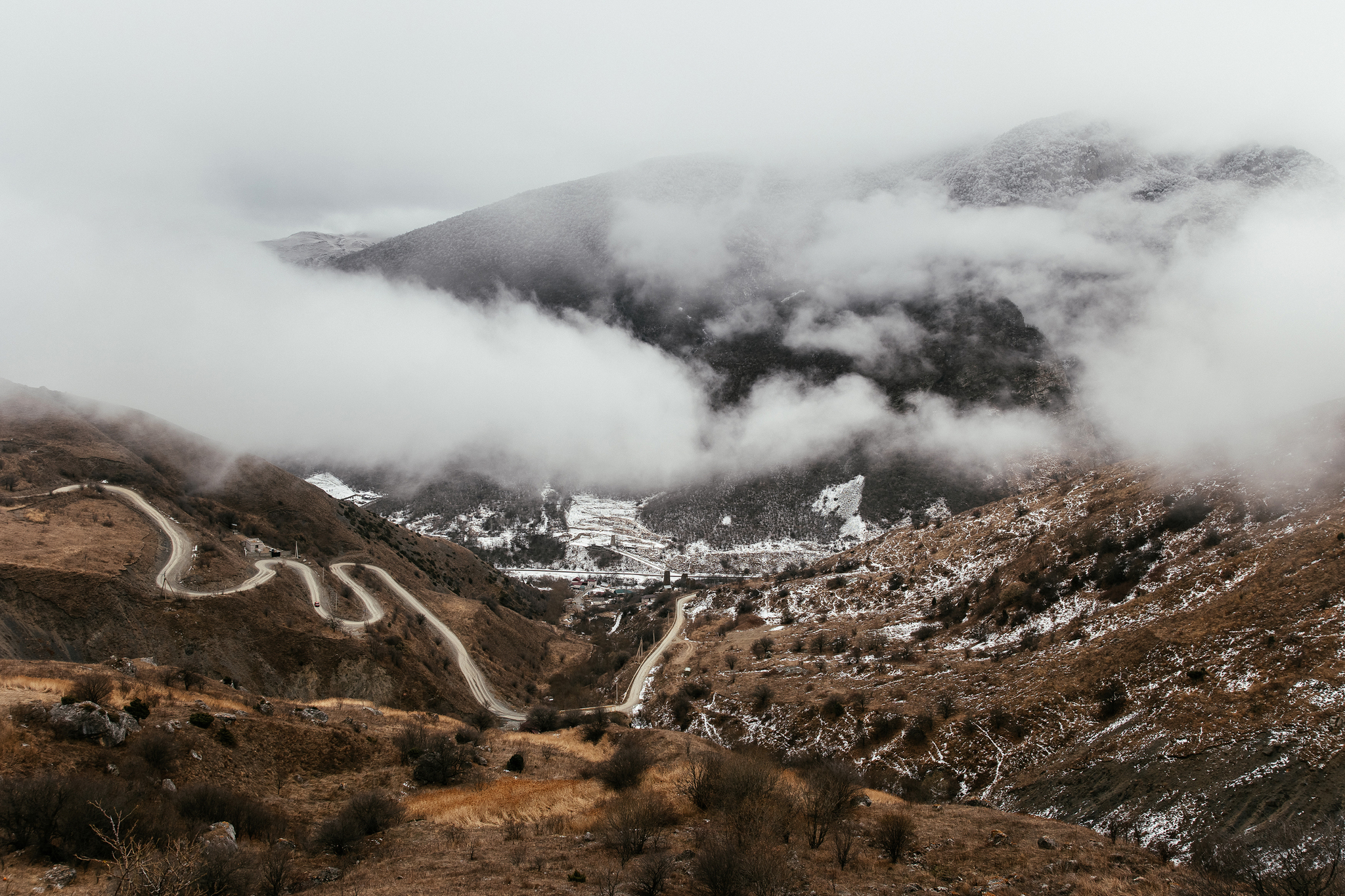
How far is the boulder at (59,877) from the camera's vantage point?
13.7 metres

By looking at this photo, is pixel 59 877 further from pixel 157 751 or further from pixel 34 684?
pixel 34 684

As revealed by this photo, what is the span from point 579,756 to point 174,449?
3446 inches

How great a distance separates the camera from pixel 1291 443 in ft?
149

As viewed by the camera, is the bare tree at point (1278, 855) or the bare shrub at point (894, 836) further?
the bare shrub at point (894, 836)

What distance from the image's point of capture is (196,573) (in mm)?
53156

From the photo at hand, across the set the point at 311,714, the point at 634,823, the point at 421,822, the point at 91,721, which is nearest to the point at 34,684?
the point at 91,721

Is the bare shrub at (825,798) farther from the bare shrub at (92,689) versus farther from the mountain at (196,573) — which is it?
the mountain at (196,573)

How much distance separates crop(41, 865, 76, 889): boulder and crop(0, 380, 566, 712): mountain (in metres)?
27.8

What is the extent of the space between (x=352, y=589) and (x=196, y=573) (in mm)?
17536

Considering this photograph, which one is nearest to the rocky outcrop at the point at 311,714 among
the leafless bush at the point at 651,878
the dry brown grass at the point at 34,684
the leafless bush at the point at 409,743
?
the leafless bush at the point at 409,743

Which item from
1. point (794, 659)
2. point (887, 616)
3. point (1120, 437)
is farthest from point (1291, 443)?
point (1120, 437)

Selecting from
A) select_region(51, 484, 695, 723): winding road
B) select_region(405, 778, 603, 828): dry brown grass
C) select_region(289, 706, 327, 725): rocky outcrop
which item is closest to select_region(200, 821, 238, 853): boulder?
select_region(405, 778, 603, 828): dry brown grass

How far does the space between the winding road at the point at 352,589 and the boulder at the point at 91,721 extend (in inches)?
1294

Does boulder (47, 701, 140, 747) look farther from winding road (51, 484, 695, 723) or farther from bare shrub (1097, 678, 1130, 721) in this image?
bare shrub (1097, 678, 1130, 721)
